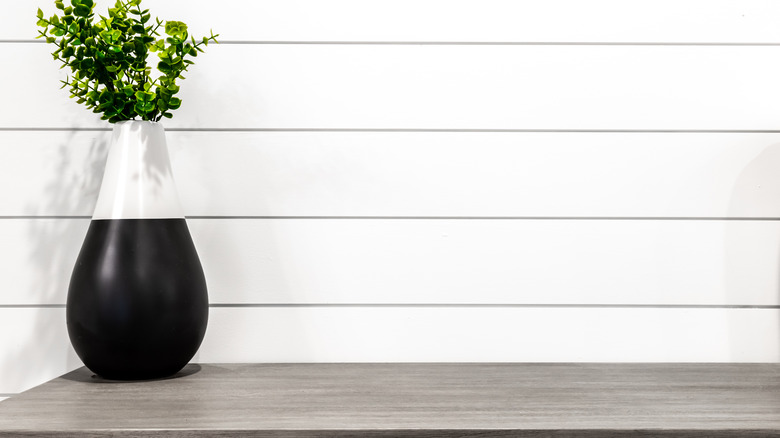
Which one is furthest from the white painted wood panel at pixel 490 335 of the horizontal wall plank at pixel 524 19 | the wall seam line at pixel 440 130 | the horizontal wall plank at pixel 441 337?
the horizontal wall plank at pixel 524 19

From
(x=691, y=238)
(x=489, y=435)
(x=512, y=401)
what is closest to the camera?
(x=489, y=435)

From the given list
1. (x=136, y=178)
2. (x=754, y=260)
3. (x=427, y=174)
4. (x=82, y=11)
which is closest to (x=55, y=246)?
(x=136, y=178)

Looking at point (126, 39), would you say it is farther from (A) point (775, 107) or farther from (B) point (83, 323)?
(A) point (775, 107)

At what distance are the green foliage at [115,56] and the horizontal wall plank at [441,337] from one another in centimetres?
32

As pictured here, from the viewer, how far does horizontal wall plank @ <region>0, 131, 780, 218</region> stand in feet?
3.40

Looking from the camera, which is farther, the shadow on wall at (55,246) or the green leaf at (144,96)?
the shadow on wall at (55,246)

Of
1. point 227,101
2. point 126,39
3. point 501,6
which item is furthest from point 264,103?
point 501,6

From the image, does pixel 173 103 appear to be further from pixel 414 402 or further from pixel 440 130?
pixel 414 402

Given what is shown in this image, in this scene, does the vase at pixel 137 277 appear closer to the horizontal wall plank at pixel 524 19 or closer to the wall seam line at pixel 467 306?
the wall seam line at pixel 467 306

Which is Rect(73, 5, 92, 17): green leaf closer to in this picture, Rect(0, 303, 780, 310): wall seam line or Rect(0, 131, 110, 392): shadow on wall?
Rect(0, 131, 110, 392): shadow on wall

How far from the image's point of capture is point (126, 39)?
2.93ft

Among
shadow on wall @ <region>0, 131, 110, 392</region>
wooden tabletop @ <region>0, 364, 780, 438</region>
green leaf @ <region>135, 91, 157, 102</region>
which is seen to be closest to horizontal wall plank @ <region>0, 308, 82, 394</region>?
shadow on wall @ <region>0, 131, 110, 392</region>

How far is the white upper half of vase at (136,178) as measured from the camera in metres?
0.87

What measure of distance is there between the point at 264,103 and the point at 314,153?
10 centimetres
